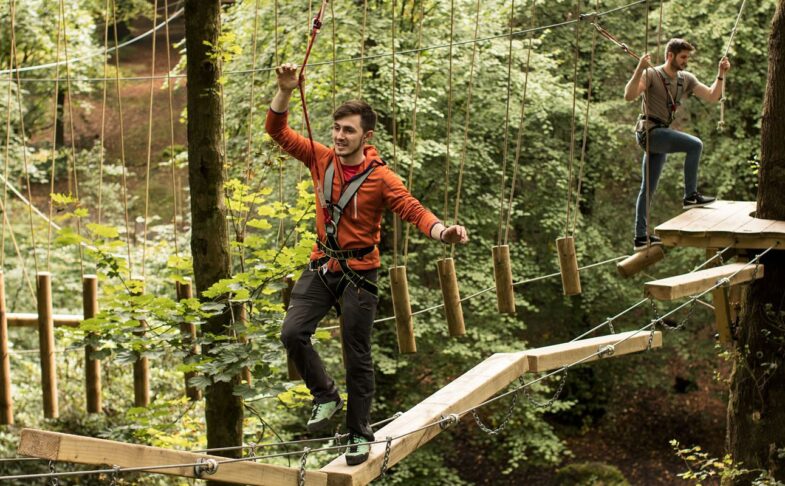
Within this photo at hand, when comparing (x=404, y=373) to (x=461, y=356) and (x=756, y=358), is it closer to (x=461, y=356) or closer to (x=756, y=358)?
(x=461, y=356)

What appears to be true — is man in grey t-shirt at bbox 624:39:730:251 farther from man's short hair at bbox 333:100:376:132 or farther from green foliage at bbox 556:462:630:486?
green foliage at bbox 556:462:630:486

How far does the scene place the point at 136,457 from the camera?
2.81 m

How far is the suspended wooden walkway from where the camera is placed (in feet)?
8.47

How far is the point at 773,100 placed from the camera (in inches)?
231

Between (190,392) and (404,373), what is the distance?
4.89 meters

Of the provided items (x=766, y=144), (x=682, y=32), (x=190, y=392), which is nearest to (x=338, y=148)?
(x=190, y=392)

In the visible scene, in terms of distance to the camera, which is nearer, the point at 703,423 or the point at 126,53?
the point at 703,423

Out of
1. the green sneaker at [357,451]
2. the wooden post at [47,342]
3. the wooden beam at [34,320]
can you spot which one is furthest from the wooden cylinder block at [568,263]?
the wooden beam at [34,320]

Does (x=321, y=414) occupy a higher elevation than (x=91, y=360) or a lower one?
higher

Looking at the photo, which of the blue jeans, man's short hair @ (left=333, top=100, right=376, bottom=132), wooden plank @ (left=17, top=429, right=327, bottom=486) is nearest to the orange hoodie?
man's short hair @ (left=333, top=100, right=376, bottom=132)

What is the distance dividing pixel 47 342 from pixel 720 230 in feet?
11.9

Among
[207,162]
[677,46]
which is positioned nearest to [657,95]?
[677,46]

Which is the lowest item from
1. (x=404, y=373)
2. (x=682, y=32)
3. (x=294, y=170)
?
(x=404, y=373)

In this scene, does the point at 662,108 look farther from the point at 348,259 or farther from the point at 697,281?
the point at 348,259
